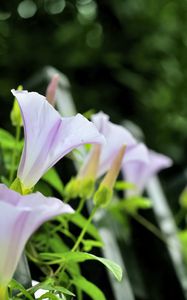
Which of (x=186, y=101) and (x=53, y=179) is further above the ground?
(x=53, y=179)

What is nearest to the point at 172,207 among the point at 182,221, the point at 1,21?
the point at 182,221

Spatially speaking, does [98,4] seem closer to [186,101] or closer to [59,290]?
[186,101]

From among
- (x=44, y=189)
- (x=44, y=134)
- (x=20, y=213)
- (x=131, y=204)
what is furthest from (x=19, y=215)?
(x=131, y=204)

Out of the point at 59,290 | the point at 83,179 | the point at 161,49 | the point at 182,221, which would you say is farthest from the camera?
the point at 161,49

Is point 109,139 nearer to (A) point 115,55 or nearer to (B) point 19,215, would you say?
(B) point 19,215

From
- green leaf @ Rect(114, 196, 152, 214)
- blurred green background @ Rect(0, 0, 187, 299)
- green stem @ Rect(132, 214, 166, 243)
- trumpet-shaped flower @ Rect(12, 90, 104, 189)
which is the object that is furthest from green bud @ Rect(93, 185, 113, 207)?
blurred green background @ Rect(0, 0, 187, 299)

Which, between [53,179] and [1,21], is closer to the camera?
[53,179]

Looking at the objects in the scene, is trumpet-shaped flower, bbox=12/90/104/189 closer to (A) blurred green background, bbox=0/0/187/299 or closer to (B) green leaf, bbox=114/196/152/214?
(B) green leaf, bbox=114/196/152/214
